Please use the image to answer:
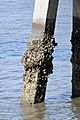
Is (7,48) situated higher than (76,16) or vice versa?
(76,16)

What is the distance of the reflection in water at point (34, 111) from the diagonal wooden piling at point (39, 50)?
0.48 ft

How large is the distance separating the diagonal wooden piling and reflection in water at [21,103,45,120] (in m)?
0.15

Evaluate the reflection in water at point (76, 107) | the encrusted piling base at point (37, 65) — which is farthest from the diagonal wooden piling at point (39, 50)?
the reflection in water at point (76, 107)

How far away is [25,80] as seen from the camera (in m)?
8.97

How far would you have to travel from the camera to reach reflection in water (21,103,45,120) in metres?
8.60

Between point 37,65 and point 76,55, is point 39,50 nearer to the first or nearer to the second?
point 37,65

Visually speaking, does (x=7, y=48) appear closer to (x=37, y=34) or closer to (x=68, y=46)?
(x=68, y=46)

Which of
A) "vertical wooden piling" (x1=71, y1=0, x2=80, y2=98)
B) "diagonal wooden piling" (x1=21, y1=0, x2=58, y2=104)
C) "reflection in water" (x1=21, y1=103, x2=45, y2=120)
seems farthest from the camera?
"vertical wooden piling" (x1=71, y1=0, x2=80, y2=98)

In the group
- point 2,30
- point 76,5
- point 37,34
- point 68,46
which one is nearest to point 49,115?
point 37,34

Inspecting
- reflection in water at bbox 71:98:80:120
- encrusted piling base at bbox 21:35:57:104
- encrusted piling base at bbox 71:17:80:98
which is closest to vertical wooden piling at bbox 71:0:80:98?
encrusted piling base at bbox 71:17:80:98

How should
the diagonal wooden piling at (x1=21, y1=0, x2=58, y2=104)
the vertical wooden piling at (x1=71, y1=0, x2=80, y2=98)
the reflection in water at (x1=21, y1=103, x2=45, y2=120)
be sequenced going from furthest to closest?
the vertical wooden piling at (x1=71, y1=0, x2=80, y2=98) → the diagonal wooden piling at (x1=21, y1=0, x2=58, y2=104) → the reflection in water at (x1=21, y1=103, x2=45, y2=120)

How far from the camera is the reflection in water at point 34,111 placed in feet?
28.2

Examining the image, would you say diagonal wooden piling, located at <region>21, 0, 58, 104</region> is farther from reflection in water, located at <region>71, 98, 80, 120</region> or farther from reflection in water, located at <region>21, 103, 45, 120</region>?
reflection in water, located at <region>71, 98, 80, 120</region>

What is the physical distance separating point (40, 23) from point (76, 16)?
2.96 feet
